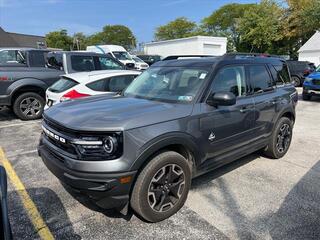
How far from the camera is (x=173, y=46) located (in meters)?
30.0

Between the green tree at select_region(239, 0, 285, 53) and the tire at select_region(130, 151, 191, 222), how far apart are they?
36.2m

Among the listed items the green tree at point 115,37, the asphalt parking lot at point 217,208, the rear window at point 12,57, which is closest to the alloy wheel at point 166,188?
the asphalt parking lot at point 217,208

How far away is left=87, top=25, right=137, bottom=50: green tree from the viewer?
3369 inches

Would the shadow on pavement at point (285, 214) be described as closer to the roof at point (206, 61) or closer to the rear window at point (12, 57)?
the roof at point (206, 61)

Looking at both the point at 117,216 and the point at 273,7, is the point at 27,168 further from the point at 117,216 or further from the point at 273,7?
the point at 273,7

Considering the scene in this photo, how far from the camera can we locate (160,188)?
303 centimetres

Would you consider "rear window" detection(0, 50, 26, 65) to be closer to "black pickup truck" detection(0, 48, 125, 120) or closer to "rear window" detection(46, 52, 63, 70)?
"black pickup truck" detection(0, 48, 125, 120)

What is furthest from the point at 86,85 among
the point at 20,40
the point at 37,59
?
the point at 20,40

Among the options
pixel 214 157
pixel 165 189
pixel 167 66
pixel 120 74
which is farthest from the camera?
pixel 120 74

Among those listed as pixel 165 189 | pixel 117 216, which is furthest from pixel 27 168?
pixel 165 189

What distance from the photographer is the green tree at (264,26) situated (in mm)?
35031

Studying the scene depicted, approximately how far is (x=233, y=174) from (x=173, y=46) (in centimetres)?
2715

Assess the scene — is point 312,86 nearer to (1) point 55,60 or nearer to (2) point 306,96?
(2) point 306,96

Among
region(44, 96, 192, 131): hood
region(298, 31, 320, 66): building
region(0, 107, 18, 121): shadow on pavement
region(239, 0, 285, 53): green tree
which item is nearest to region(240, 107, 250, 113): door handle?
region(44, 96, 192, 131): hood
